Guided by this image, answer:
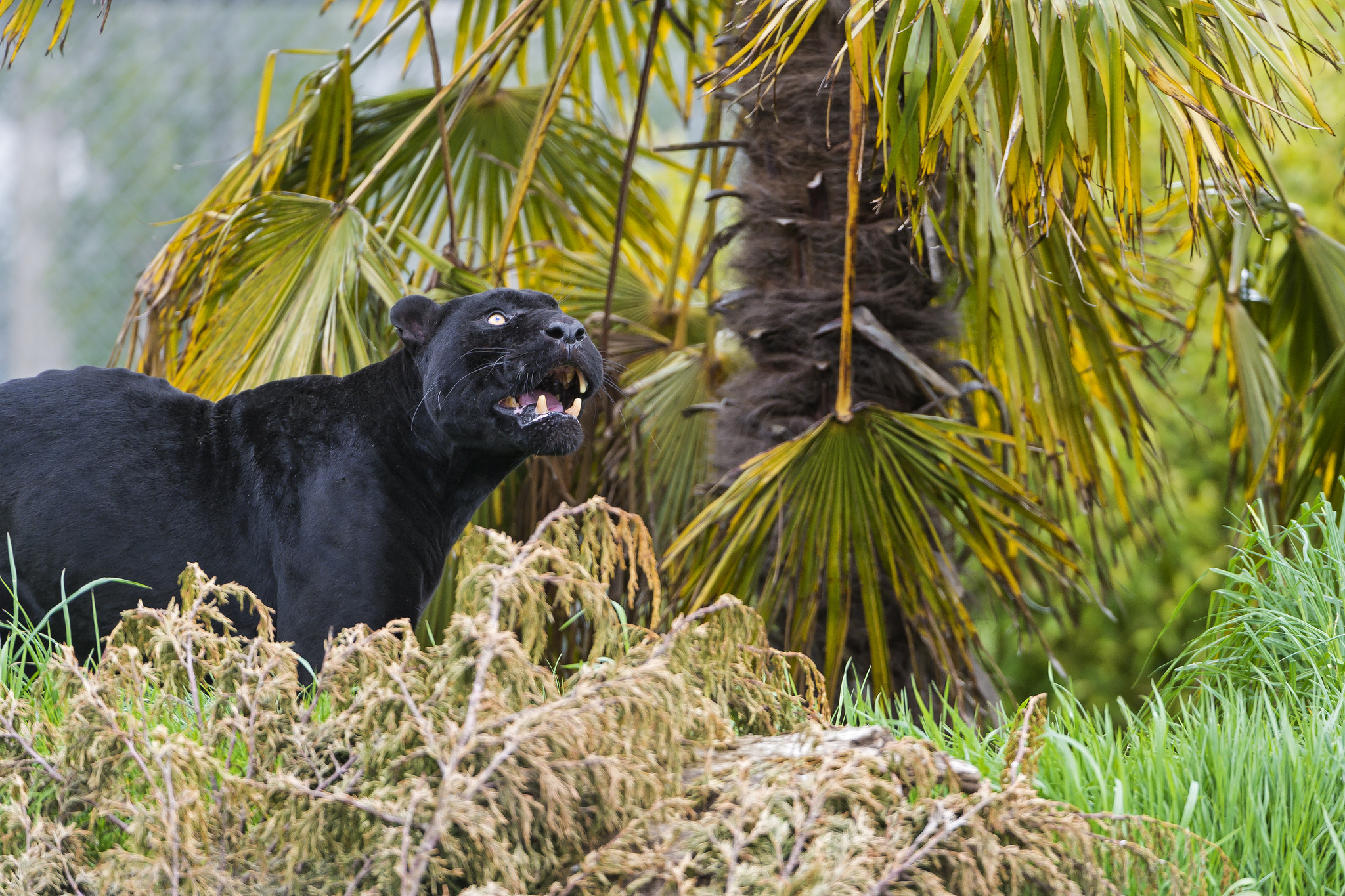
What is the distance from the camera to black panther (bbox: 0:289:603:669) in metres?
2.54

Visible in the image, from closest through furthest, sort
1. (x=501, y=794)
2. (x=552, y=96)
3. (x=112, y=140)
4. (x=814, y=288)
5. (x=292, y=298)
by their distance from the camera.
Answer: (x=501, y=794) → (x=292, y=298) → (x=552, y=96) → (x=814, y=288) → (x=112, y=140)

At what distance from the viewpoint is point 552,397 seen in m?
2.68

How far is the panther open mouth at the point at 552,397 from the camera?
8.54 ft

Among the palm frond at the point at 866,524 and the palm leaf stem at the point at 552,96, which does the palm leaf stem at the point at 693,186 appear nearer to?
the palm leaf stem at the point at 552,96

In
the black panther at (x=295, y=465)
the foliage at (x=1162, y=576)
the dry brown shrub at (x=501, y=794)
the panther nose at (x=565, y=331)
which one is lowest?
the foliage at (x=1162, y=576)

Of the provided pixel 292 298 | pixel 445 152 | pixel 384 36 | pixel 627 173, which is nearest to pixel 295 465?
pixel 292 298

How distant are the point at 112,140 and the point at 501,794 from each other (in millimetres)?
10342

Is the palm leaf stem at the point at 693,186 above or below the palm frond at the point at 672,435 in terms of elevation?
above

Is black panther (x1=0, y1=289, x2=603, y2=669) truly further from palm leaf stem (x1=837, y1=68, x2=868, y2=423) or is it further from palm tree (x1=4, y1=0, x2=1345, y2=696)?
palm leaf stem (x1=837, y1=68, x2=868, y2=423)

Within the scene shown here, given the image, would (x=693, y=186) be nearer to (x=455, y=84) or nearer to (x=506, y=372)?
(x=455, y=84)

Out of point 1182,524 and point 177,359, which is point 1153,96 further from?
point 1182,524

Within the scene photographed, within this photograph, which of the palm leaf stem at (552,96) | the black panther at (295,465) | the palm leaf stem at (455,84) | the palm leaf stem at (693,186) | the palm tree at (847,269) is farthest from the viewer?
the palm leaf stem at (693,186)

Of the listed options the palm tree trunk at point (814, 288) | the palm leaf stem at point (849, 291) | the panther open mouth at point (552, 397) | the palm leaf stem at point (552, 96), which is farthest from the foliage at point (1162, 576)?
the panther open mouth at point (552, 397)

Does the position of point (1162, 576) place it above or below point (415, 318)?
below
